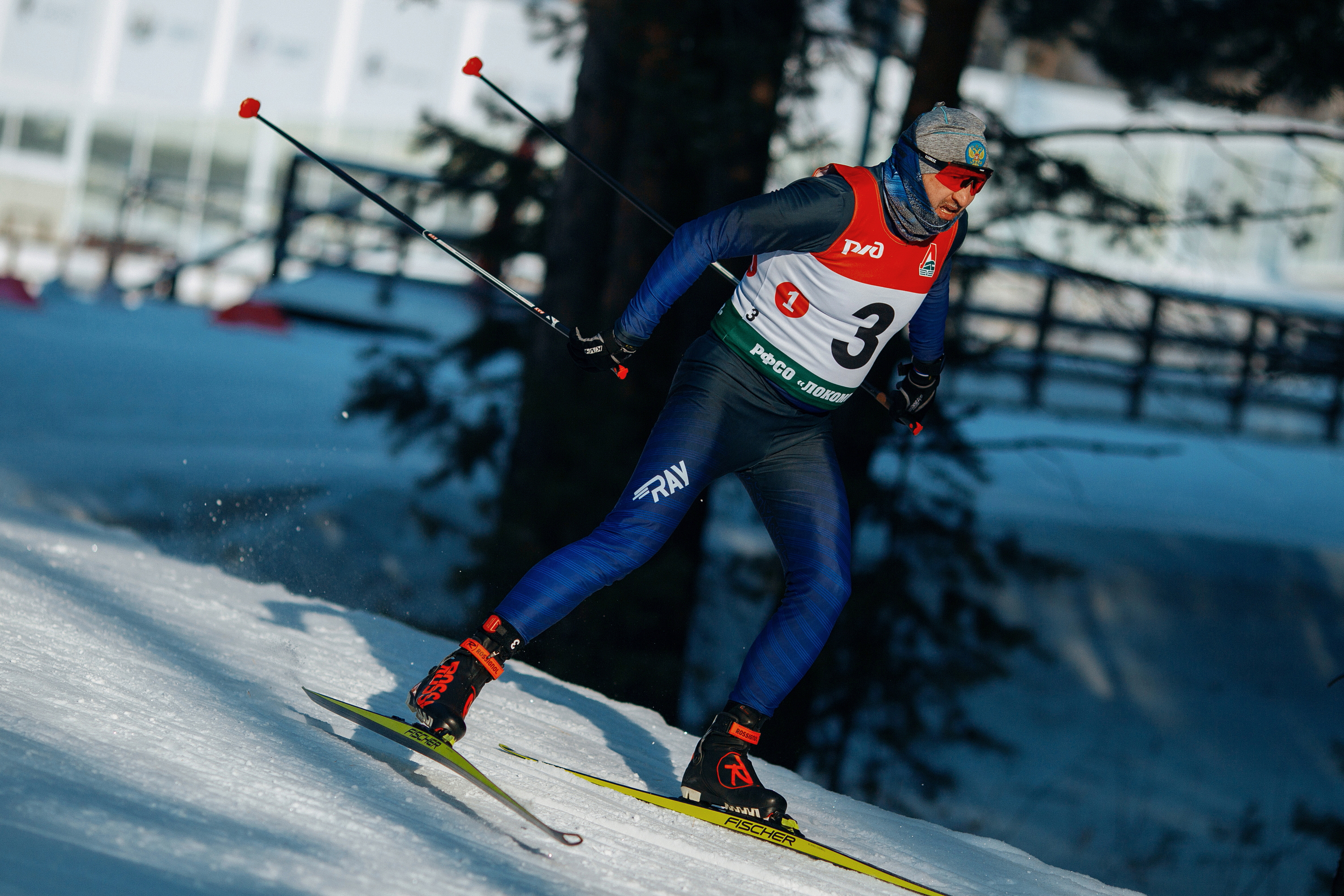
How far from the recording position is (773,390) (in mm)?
3533

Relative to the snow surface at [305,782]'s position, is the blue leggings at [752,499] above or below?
above

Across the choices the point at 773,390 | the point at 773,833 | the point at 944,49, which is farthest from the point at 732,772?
the point at 944,49

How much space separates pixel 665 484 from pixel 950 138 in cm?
118

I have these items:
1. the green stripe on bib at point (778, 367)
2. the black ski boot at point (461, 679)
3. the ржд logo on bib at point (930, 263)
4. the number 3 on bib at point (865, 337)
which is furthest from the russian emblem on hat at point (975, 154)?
the black ski boot at point (461, 679)

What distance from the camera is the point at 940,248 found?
347 centimetres

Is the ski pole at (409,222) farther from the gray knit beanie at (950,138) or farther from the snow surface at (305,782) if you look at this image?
the snow surface at (305,782)

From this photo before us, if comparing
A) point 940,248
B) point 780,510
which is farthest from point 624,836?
point 940,248

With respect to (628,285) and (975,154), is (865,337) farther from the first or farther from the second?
(628,285)

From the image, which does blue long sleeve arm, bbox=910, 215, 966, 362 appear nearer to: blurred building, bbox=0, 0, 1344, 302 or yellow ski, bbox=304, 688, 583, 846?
yellow ski, bbox=304, 688, 583, 846

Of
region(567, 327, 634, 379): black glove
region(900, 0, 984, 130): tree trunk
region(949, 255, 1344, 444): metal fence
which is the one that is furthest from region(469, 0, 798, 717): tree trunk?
region(567, 327, 634, 379): black glove

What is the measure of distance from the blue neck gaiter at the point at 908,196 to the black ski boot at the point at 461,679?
149 centimetres

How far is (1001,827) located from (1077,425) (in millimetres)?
8469

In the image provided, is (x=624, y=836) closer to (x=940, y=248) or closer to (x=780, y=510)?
(x=780, y=510)

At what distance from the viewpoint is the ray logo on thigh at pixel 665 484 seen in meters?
3.40
